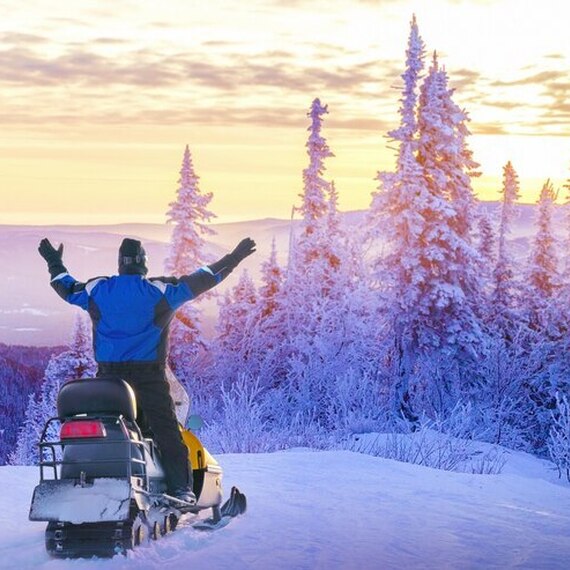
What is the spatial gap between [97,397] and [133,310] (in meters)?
0.86

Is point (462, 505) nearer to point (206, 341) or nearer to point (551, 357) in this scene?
point (551, 357)

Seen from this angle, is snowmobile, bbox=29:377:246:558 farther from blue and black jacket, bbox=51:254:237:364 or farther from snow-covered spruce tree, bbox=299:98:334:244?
snow-covered spruce tree, bbox=299:98:334:244

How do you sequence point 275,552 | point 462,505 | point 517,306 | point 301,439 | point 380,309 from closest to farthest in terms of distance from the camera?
point 275,552 → point 462,505 → point 301,439 → point 380,309 → point 517,306

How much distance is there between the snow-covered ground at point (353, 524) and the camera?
23.5ft

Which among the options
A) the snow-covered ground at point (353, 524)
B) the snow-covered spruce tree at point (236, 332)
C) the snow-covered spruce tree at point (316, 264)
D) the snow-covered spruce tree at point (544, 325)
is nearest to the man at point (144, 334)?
the snow-covered ground at point (353, 524)

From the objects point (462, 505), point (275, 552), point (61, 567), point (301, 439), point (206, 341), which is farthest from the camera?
point (206, 341)

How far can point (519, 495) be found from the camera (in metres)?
11.2

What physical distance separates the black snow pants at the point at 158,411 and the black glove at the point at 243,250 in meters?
1.14

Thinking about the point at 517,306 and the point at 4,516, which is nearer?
the point at 4,516

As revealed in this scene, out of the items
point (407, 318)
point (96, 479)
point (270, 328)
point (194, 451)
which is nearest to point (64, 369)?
point (270, 328)

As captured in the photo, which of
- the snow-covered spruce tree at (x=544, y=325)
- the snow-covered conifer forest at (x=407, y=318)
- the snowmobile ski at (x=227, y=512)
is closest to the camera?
the snowmobile ski at (x=227, y=512)

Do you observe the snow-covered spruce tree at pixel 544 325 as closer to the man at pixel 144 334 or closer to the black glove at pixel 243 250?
the black glove at pixel 243 250

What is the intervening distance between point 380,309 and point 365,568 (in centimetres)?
2648

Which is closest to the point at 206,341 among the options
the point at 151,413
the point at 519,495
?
the point at 519,495
